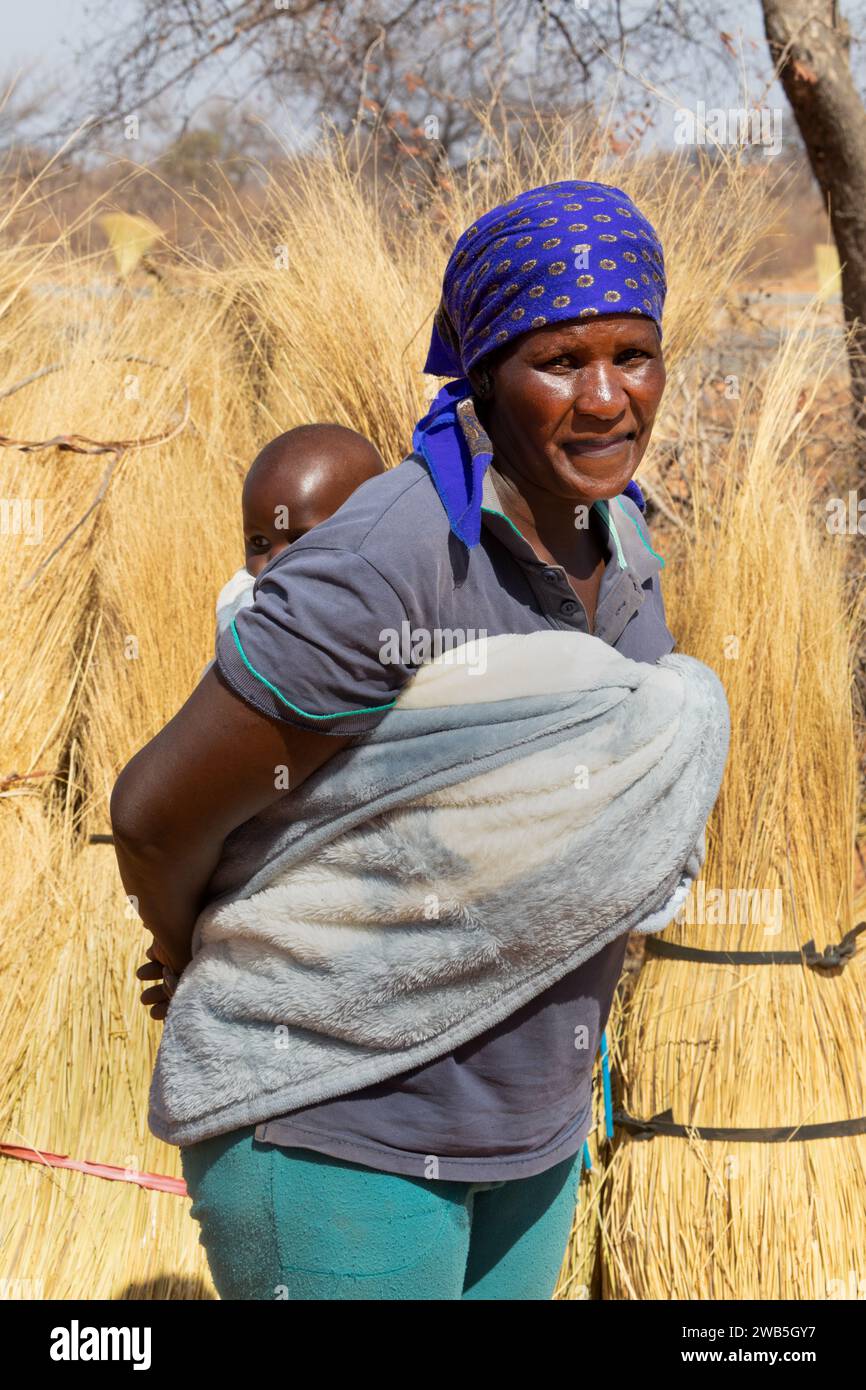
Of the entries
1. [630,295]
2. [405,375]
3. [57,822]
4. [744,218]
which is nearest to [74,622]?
[57,822]

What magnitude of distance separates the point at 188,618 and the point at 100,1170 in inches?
35.1

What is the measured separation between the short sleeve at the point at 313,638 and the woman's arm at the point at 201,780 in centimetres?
2

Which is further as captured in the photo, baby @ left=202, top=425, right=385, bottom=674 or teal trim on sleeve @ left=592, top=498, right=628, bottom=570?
baby @ left=202, top=425, right=385, bottom=674

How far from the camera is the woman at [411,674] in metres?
0.94

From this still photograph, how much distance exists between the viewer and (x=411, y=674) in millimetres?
975

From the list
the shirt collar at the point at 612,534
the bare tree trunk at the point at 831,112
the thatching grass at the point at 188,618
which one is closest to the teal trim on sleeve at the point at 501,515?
the shirt collar at the point at 612,534

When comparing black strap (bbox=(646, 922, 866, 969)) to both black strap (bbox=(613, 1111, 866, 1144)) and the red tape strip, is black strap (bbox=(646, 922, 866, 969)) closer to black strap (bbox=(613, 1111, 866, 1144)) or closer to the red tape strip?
black strap (bbox=(613, 1111, 866, 1144))

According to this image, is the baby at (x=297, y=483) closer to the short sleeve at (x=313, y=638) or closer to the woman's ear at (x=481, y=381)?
the woman's ear at (x=481, y=381)

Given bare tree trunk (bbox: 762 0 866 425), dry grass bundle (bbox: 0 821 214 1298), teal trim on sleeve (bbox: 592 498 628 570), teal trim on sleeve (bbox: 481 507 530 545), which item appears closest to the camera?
teal trim on sleeve (bbox: 481 507 530 545)

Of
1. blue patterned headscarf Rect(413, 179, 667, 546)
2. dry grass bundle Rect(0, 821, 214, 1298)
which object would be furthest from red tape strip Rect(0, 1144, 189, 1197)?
blue patterned headscarf Rect(413, 179, 667, 546)

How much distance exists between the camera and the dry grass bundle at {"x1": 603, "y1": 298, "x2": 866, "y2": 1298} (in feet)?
6.05

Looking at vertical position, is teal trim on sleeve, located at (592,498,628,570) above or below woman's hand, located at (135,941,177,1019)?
above

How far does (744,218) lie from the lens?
7.52 ft

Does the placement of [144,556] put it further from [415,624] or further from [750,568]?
[415,624]
